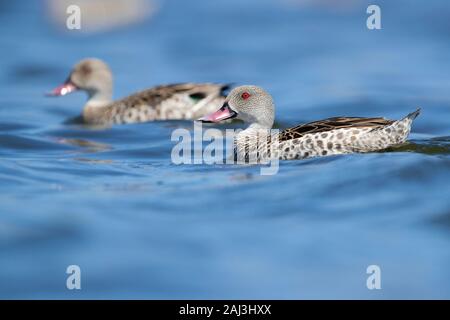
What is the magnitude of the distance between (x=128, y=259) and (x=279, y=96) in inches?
377

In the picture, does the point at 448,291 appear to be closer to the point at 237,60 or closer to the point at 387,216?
the point at 387,216

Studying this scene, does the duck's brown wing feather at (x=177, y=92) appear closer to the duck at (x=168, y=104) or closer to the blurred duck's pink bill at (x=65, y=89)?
the duck at (x=168, y=104)

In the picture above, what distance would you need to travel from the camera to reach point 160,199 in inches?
426

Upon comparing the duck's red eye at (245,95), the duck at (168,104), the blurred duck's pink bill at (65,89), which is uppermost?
the blurred duck's pink bill at (65,89)

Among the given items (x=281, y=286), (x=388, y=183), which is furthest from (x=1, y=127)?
(x=281, y=286)

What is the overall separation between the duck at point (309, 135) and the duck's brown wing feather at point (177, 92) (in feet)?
11.2

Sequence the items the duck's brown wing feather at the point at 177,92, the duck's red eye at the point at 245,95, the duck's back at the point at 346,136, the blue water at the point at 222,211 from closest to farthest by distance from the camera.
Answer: the blue water at the point at 222,211
the duck's back at the point at 346,136
the duck's red eye at the point at 245,95
the duck's brown wing feather at the point at 177,92

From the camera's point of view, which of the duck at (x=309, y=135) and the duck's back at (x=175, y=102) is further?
the duck's back at (x=175, y=102)

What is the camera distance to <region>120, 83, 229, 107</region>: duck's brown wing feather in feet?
51.1

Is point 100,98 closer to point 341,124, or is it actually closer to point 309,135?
point 309,135

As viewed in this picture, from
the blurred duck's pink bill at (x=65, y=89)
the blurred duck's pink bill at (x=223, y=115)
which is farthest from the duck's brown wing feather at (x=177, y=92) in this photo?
the blurred duck's pink bill at (x=223, y=115)

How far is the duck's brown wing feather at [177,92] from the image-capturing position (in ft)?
51.1

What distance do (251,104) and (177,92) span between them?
368 cm

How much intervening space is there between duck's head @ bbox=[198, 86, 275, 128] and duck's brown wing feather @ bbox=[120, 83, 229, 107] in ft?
11.1
